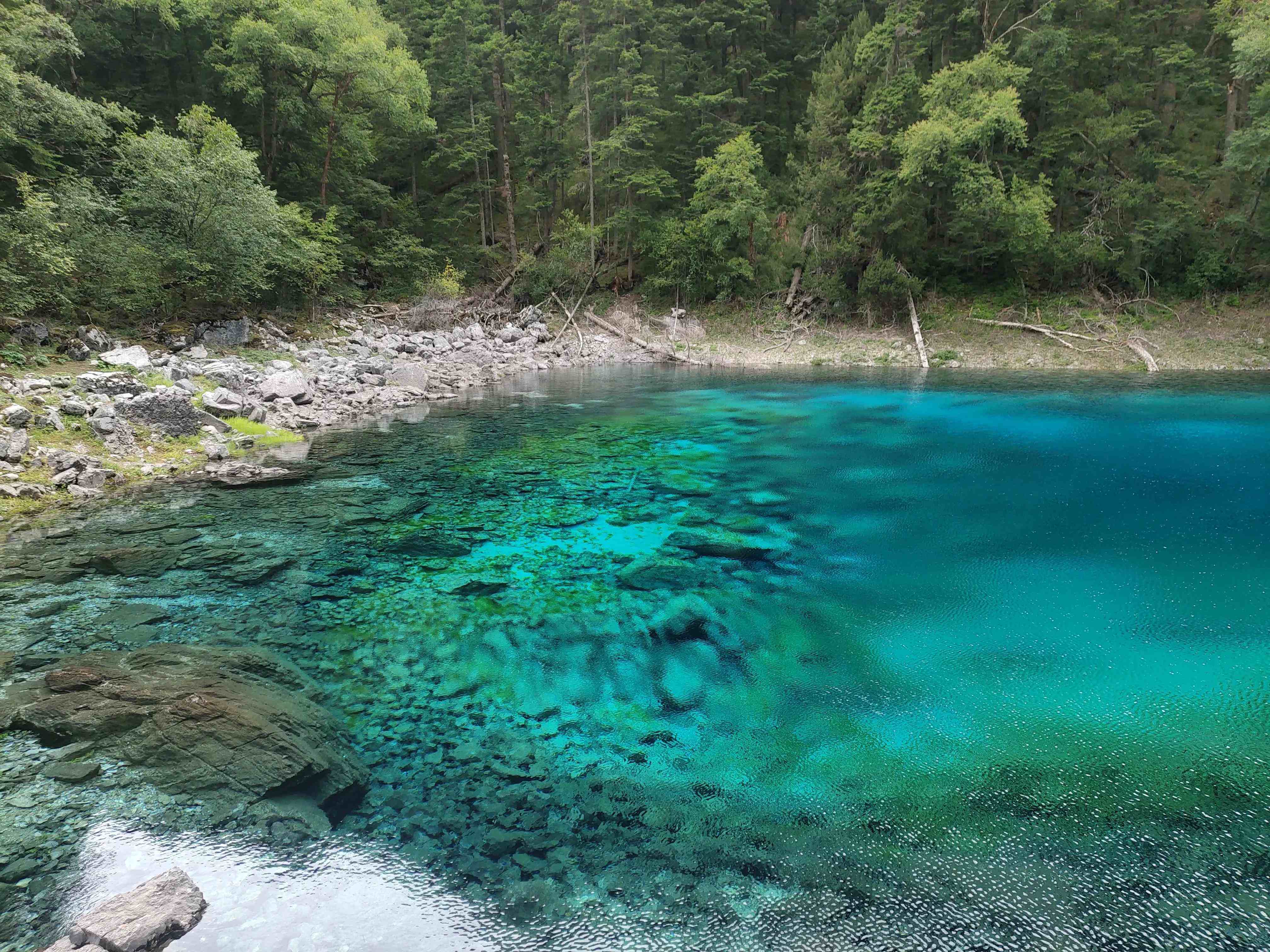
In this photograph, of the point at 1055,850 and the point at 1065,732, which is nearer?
the point at 1055,850

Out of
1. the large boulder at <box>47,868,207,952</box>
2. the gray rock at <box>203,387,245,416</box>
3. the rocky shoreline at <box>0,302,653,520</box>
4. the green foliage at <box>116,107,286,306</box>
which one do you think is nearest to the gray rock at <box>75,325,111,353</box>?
the rocky shoreline at <box>0,302,653,520</box>

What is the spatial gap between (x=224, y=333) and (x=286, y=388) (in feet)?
18.7

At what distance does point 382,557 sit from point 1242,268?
3158cm

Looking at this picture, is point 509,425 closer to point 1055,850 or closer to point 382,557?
point 382,557

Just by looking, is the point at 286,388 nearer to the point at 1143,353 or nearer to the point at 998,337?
the point at 998,337

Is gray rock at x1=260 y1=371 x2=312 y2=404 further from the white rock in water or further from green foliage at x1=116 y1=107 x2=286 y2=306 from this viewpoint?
green foliage at x1=116 y1=107 x2=286 y2=306

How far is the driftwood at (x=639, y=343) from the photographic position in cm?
2772

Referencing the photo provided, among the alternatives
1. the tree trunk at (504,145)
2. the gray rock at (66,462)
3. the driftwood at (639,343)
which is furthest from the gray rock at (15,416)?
the tree trunk at (504,145)

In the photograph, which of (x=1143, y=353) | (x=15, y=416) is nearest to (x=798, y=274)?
(x=1143, y=353)

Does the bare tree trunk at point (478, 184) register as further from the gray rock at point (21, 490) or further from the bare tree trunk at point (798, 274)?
the gray rock at point (21, 490)

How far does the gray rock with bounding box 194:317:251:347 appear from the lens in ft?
57.3

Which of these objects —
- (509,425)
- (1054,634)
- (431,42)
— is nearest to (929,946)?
(1054,634)

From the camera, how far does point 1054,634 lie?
5227mm

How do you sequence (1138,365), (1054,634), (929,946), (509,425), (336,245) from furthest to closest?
(336,245)
(1138,365)
(509,425)
(1054,634)
(929,946)
